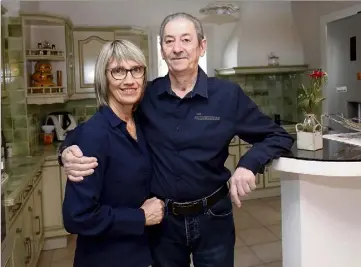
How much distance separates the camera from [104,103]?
1271mm

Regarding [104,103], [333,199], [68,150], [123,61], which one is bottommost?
[333,199]

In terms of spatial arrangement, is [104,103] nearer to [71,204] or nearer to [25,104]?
[71,204]

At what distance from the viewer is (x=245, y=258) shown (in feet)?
9.98

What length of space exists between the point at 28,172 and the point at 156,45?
2.40 meters

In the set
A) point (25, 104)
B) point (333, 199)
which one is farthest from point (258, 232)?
point (25, 104)

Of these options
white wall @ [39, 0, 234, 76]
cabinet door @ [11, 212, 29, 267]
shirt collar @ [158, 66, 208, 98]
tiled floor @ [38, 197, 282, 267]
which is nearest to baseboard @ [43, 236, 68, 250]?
tiled floor @ [38, 197, 282, 267]

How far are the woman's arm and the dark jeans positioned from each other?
276mm

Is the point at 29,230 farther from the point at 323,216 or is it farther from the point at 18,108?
the point at 323,216

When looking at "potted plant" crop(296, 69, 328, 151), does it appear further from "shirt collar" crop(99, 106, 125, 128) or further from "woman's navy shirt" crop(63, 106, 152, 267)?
"shirt collar" crop(99, 106, 125, 128)

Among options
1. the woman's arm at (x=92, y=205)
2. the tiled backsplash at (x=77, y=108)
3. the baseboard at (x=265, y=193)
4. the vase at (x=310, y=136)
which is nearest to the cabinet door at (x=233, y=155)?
the baseboard at (x=265, y=193)

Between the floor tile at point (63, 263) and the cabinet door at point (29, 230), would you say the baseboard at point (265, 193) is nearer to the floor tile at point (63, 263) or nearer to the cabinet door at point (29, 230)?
the floor tile at point (63, 263)

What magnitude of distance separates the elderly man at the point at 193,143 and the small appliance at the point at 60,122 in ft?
8.40

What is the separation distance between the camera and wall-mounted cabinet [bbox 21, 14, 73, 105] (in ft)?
10.8

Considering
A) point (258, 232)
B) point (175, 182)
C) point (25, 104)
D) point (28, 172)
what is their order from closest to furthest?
point (175, 182), point (28, 172), point (25, 104), point (258, 232)
